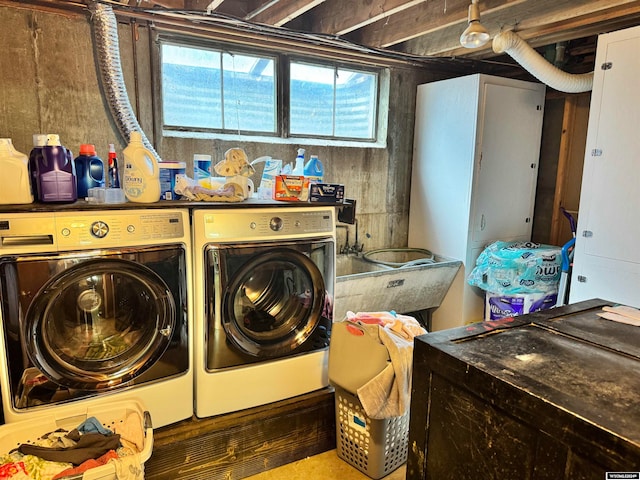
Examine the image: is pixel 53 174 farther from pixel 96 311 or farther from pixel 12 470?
pixel 12 470

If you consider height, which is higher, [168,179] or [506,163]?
[506,163]

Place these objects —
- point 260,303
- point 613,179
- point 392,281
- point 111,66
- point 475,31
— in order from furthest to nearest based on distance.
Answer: point 392,281, point 613,179, point 111,66, point 260,303, point 475,31

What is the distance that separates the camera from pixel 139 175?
5.93ft

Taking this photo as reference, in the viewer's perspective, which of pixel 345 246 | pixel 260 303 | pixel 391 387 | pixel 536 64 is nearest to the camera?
pixel 391 387

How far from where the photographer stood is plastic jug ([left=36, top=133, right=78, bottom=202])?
1.67 metres

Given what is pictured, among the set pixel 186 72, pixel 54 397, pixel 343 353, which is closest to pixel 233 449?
pixel 343 353

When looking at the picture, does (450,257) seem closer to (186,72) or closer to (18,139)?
(186,72)

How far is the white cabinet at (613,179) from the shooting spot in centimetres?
245

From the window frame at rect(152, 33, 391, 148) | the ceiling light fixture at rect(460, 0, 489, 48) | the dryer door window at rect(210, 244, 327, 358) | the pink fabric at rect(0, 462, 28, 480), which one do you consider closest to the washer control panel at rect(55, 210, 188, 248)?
the dryer door window at rect(210, 244, 327, 358)

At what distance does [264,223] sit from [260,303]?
0.39 meters

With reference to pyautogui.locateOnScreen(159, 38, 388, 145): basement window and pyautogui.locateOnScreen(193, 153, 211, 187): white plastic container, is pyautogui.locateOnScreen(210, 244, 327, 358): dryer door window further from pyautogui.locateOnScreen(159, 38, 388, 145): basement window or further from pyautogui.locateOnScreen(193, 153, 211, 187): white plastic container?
pyautogui.locateOnScreen(159, 38, 388, 145): basement window

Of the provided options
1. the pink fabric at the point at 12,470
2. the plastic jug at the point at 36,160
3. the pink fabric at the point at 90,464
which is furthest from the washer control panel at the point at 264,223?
the pink fabric at the point at 12,470

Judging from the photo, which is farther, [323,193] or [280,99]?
[280,99]

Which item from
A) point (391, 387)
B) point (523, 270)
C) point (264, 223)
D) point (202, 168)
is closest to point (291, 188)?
point (264, 223)
